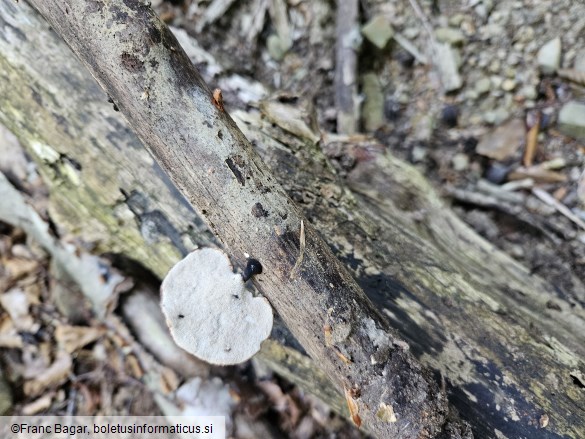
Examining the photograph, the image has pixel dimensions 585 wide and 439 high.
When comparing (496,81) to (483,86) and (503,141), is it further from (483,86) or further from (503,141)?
(503,141)

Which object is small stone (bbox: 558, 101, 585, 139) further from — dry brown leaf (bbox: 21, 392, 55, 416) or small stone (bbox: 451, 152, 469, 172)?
dry brown leaf (bbox: 21, 392, 55, 416)

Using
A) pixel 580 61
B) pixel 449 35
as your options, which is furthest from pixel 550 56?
pixel 449 35

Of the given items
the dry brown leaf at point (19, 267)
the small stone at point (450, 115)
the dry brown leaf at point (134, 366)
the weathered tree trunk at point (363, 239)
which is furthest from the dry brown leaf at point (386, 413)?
the dry brown leaf at point (19, 267)

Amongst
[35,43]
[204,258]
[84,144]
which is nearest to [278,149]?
[204,258]

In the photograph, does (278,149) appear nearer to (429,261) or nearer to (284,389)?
(429,261)

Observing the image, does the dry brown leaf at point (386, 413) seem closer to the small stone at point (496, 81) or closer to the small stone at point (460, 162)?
the small stone at point (460, 162)

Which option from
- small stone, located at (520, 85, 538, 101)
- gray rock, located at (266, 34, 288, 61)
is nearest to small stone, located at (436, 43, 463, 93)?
small stone, located at (520, 85, 538, 101)
